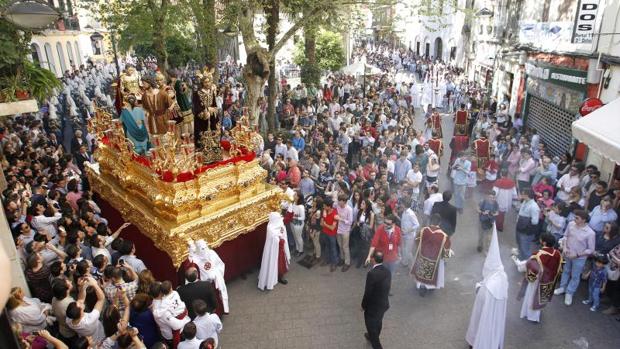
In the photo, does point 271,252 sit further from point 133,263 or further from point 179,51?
point 179,51

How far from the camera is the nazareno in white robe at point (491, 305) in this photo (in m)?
5.89

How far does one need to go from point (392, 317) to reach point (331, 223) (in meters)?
2.08

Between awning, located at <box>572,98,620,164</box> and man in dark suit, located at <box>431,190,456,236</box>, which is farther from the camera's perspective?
man in dark suit, located at <box>431,190,456,236</box>

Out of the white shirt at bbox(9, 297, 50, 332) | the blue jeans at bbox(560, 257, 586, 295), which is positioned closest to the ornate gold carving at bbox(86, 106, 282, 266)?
the white shirt at bbox(9, 297, 50, 332)

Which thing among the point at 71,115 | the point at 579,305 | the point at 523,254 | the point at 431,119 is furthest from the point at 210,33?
the point at 579,305

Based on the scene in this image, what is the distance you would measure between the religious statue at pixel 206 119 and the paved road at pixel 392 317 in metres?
2.63

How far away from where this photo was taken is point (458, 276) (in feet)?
27.4

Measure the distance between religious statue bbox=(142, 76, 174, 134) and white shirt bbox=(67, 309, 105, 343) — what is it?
4.01 metres

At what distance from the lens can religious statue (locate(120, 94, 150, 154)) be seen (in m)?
8.56

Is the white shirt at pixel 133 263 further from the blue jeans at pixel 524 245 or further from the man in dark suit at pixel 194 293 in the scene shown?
the blue jeans at pixel 524 245

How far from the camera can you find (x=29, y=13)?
5.56 metres

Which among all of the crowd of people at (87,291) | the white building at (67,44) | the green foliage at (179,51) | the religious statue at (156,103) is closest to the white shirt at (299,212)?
the crowd of people at (87,291)

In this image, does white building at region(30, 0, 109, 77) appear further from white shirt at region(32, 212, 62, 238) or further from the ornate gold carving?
white shirt at region(32, 212, 62, 238)

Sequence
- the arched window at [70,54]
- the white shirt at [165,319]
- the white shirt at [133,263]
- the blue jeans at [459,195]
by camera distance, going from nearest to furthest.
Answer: the white shirt at [165,319] → the white shirt at [133,263] → the blue jeans at [459,195] → the arched window at [70,54]
